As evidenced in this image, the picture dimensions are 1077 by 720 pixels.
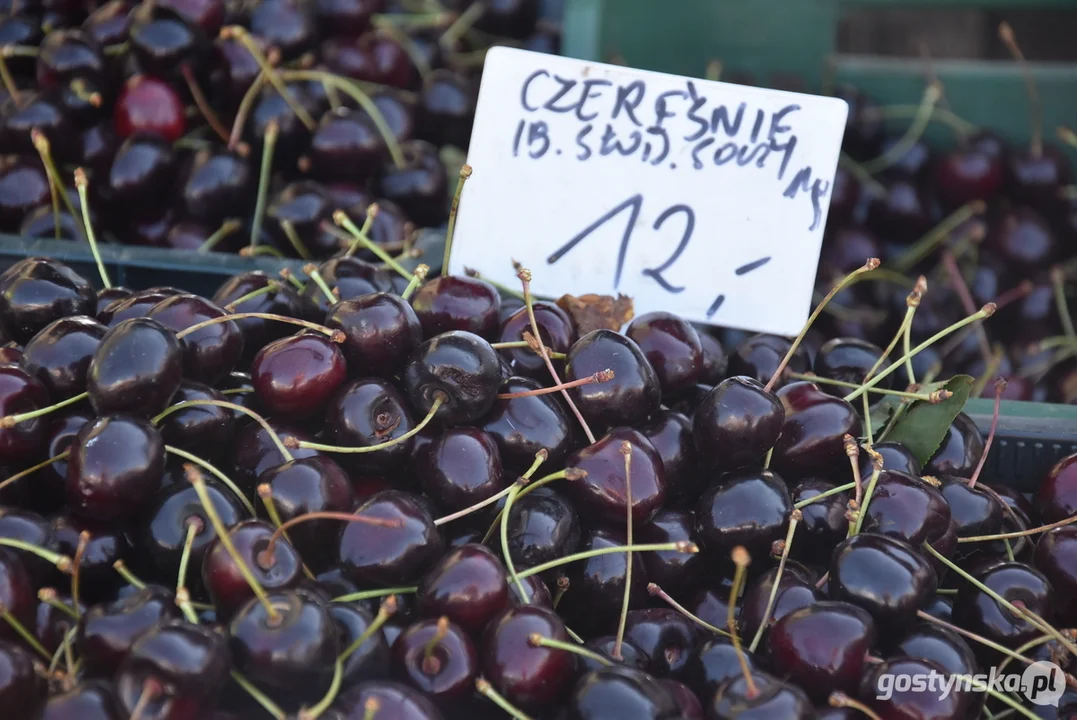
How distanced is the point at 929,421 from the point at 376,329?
0.72 meters

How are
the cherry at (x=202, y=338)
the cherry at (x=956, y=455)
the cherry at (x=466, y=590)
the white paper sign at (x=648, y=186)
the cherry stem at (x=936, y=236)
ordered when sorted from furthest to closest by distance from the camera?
the cherry stem at (x=936, y=236)
the white paper sign at (x=648, y=186)
the cherry at (x=956, y=455)
the cherry at (x=202, y=338)
the cherry at (x=466, y=590)

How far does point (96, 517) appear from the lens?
3.54ft

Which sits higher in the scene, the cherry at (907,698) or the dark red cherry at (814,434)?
the dark red cherry at (814,434)

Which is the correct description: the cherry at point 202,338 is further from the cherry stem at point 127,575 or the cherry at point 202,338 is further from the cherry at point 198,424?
the cherry stem at point 127,575

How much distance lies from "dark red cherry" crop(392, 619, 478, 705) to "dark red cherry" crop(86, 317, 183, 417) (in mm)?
378

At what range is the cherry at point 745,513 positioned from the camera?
3.71 feet

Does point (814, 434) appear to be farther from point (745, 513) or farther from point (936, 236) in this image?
point (936, 236)

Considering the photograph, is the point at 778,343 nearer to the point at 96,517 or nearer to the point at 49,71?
the point at 96,517

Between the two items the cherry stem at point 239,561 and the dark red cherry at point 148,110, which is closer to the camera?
the cherry stem at point 239,561

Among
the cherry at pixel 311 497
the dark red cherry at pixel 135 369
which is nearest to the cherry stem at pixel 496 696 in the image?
the cherry at pixel 311 497

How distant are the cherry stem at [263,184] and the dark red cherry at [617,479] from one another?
92 cm

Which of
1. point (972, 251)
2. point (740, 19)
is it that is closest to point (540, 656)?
point (972, 251)

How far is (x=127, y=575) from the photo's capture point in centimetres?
102

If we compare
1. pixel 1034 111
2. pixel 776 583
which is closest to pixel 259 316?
pixel 776 583
